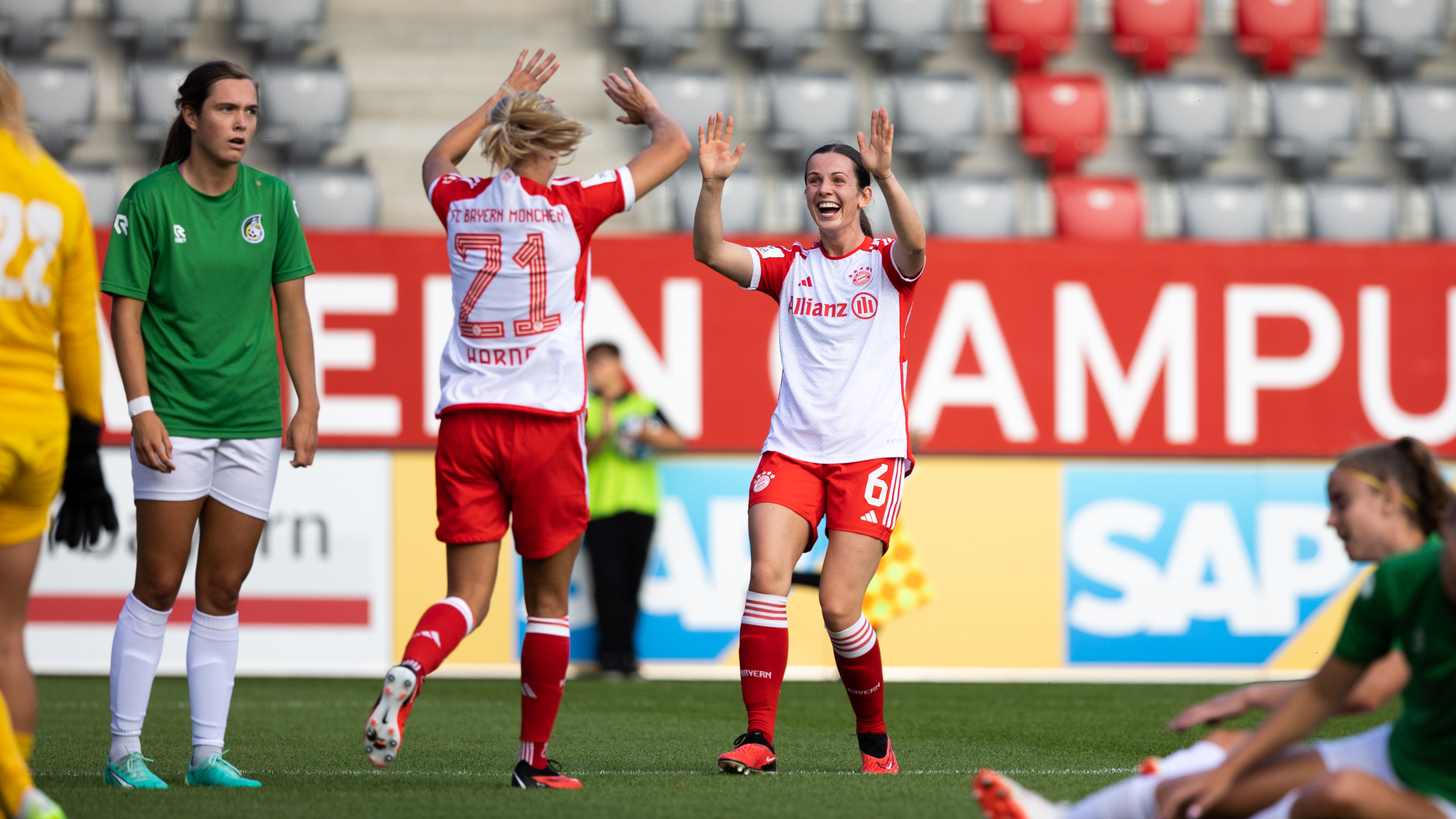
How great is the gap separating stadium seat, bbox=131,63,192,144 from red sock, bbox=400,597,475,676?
8.83 metres

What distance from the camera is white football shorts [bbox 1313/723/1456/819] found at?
304cm

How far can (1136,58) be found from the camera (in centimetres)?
1357

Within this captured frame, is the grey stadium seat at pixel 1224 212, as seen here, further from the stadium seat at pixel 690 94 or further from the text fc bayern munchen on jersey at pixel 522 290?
the text fc bayern munchen on jersey at pixel 522 290

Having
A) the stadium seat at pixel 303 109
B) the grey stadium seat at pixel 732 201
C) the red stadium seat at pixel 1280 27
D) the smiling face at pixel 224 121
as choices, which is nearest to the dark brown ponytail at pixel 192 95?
the smiling face at pixel 224 121

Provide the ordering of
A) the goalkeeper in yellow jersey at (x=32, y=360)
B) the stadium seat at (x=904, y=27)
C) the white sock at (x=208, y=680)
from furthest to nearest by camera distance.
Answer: the stadium seat at (x=904, y=27) → the white sock at (x=208, y=680) → the goalkeeper in yellow jersey at (x=32, y=360)

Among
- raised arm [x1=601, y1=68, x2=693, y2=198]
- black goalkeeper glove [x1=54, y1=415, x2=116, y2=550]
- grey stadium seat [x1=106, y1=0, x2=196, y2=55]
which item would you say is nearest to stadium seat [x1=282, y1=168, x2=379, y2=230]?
grey stadium seat [x1=106, y1=0, x2=196, y2=55]

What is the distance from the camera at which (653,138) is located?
4.46 m

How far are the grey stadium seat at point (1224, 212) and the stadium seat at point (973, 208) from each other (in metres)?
1.37

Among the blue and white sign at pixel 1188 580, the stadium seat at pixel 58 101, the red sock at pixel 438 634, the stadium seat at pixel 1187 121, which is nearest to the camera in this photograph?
the red sock at pixel 438 634

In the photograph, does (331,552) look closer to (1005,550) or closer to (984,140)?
(1005,550)

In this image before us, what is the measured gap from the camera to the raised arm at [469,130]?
445 centimetres

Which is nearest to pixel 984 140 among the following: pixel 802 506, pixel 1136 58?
pixel 1136 58

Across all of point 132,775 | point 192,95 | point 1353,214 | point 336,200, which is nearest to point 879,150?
point 192,95

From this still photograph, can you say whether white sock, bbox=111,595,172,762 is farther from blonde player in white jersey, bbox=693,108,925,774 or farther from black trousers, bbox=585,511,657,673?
black trousers, bbox=585,511,657,673
